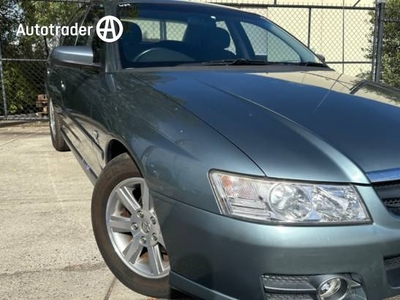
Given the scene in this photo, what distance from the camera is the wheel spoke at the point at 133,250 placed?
99.0 inches

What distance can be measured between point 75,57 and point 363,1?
12.4 meters

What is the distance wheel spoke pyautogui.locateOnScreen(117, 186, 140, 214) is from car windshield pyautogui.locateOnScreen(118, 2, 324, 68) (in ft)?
3.10

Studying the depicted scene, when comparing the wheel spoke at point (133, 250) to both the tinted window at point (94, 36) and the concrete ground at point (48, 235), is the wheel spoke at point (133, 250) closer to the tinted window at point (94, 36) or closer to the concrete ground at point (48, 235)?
the concrete ground at point (48, 235)

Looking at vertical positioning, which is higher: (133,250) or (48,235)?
(133,250)

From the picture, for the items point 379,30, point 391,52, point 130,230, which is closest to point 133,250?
point 130,230

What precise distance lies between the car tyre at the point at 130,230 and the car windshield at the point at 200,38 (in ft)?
2.94

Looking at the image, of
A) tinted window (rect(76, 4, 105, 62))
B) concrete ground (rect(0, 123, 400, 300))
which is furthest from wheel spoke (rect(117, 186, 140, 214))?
tinted window (rect(76, 4, 105, 62))

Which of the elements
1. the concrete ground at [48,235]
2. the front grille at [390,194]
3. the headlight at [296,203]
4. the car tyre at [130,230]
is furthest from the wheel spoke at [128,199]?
the front grille at [390,194]

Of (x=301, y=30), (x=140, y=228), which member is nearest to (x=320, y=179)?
(x=140, y=228)

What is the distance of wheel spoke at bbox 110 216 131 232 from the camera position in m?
2.58

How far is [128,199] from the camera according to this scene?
2.53m

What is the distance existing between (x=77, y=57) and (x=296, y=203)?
6.74 feet

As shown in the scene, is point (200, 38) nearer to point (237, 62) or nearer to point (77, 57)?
point (237, 62)

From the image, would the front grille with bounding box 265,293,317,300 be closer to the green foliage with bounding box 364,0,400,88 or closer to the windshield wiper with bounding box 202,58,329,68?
the windshield wiper with bounding box 202,58,329,68
